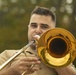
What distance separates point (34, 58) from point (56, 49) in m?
0.42

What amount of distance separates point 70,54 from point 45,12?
1.05m

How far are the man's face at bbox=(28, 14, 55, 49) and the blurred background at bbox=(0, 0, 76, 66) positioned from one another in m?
14.6

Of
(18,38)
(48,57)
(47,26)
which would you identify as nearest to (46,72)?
(48,57)

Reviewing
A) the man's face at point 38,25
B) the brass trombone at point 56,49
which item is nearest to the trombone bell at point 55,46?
the brass trombone at point 56,49

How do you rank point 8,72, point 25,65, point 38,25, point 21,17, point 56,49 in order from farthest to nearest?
1. point 21,17
2. point 38,25
3. point 56,49
4. point 8,72
5. point 25,65

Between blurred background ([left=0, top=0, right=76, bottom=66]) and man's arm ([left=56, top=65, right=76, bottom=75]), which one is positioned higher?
man's arm ([left=56, top=65, right=76, bottom=75])

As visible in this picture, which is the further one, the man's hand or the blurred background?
the blurred background

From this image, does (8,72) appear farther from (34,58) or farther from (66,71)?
(66,71)

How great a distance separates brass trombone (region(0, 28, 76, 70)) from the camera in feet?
16.3

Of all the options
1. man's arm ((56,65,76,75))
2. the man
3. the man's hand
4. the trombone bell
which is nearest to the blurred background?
the man

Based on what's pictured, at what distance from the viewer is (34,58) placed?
4816 mm

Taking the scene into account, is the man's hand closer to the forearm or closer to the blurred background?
the forearm

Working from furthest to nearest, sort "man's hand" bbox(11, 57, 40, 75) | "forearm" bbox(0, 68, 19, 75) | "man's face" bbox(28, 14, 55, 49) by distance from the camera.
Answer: "man's face" bbox(28, 14, 55, 49), "forearm" bbox(0, 68, 19, 75), "man's hand" bbox(11, 57, 40, 75)

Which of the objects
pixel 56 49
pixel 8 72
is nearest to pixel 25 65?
pixel 8 72
